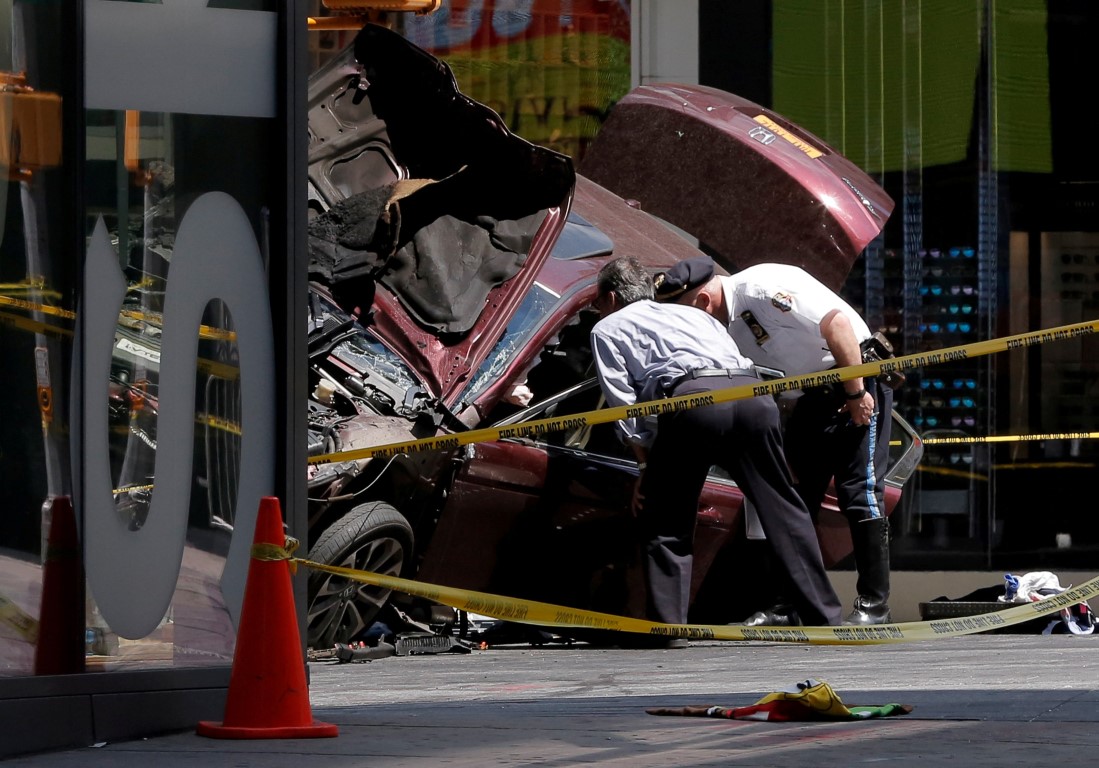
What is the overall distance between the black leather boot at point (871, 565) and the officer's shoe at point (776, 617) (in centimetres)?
27

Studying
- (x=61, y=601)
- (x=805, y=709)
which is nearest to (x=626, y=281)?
(x=805, y=709)

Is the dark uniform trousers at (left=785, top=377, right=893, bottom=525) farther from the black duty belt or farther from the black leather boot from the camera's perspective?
the black duty belt

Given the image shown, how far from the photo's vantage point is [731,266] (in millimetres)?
11711

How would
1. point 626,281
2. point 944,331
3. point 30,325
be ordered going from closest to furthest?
point 30,325 → point 626,281 → point 944,331

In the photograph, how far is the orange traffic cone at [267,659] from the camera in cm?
570

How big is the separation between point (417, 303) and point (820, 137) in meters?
4.07

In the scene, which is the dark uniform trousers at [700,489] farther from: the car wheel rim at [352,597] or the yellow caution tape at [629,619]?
the yellow caution tape at [629,619]

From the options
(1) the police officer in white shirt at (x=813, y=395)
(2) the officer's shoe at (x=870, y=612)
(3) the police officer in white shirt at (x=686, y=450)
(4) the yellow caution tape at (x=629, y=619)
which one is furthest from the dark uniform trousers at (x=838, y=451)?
(4) the yellow caution tape at (x=629, y=619)

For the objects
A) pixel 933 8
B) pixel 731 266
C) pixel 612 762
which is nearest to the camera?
pixel 612 762

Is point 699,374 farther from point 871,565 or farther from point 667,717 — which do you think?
point 667,717

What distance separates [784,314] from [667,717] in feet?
12.4

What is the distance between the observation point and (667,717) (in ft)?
20.5

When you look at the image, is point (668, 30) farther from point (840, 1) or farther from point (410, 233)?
point (410, 233)

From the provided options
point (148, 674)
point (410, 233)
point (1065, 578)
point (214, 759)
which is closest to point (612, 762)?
point (214, 759)
